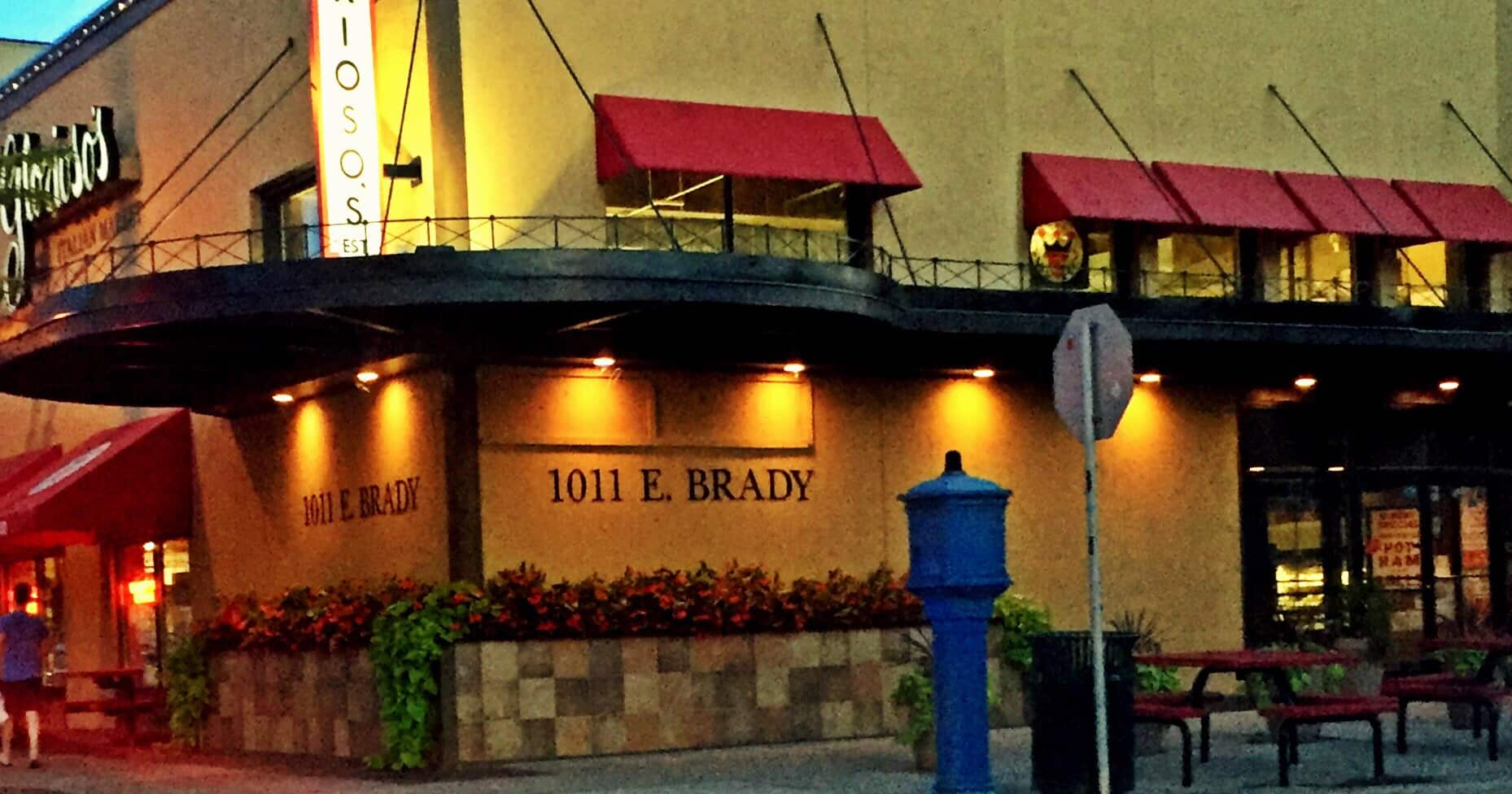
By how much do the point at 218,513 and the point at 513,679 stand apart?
810 cm

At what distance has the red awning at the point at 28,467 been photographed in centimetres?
2859

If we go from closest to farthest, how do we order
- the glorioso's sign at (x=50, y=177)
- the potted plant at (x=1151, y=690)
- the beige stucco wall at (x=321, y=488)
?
the potted plant at (x=1151, y=690)
the beige stucco wall at (x=321, y=488)
the glorioso's sign at (x=50, y=177)

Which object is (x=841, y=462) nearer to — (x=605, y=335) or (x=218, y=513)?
(x=605, y=335)

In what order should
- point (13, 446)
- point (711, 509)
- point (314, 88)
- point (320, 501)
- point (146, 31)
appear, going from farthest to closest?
point (13, 446) < point (146, 31) < point (320, 501) < point (711, 509) < point (314, 88)

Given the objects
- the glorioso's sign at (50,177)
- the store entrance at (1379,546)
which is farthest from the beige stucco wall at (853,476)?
the glorioso's sign at (50,177)

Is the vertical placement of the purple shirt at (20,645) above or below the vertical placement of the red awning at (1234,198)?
below

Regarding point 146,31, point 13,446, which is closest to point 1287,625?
point 146,31

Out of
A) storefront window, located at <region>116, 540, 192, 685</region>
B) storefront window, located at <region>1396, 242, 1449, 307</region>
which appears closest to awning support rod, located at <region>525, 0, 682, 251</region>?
storefront window, located at <region>116, 540, 192, 685</region>

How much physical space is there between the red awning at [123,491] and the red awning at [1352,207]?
13017mm

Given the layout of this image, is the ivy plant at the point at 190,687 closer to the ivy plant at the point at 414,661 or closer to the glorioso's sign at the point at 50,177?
the ivy plant at the point at 414,661

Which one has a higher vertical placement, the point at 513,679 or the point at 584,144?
the point at 584,144

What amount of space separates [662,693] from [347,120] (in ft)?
19.0

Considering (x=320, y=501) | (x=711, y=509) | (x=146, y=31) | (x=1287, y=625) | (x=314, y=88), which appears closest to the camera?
(x=314, y=88)

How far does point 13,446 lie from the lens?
31.7 metres
